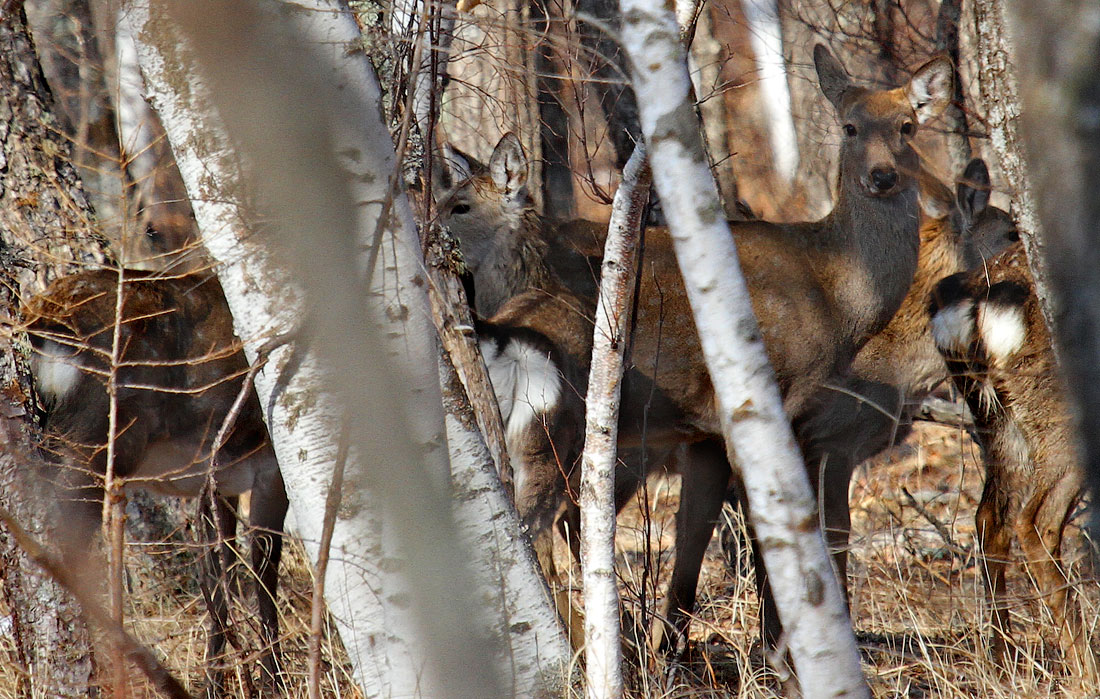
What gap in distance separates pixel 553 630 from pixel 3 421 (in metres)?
2.06

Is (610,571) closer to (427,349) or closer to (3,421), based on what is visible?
(427,349)

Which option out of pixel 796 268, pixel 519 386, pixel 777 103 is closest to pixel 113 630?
pixel 519 386

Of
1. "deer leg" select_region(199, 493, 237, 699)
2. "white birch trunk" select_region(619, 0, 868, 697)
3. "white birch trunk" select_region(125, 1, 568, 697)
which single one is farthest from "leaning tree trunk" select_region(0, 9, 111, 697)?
"white birch trunk" select_region(619, 0, 868, 697)

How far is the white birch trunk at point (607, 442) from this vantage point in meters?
2.87

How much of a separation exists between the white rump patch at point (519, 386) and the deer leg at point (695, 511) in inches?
37.3

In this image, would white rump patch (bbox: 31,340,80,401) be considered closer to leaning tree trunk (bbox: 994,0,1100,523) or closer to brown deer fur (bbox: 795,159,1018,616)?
brown deer fur (bbox: 795,159,1018,616)

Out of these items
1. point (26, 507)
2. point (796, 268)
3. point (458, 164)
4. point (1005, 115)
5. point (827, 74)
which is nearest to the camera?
point (1005, 115)

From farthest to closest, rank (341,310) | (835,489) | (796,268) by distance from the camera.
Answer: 1. (796,268)
2. (835,489)
3. (341,310)

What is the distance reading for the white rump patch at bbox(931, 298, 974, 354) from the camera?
4.63 metres

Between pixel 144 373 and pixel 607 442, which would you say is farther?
pixel 144 373

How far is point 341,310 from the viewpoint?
111 centimetres

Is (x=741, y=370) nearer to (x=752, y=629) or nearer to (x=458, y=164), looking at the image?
(x=752, y=629)

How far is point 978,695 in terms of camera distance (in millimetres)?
3283

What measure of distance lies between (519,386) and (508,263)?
1.82m
